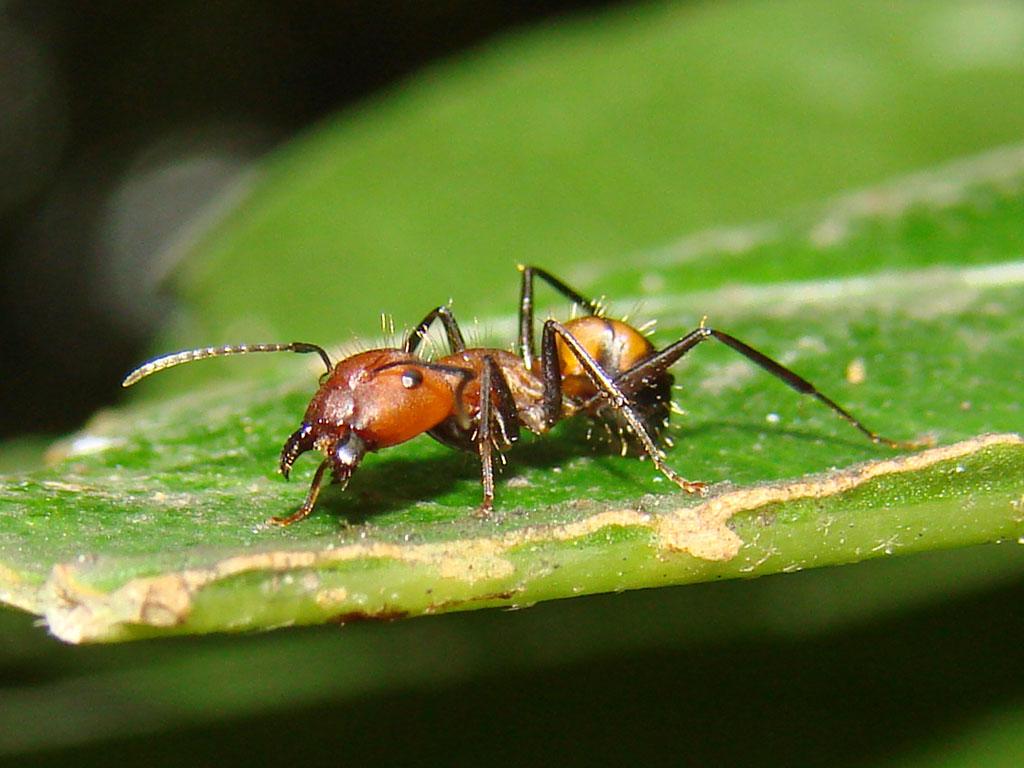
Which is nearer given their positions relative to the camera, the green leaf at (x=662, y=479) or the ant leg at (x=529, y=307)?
the green leaf at (x=662, y=479)

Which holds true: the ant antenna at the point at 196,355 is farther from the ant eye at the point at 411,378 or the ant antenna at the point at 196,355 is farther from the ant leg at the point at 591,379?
the ant leg at the point at 591,379

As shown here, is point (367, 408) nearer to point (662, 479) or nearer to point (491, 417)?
point (491, 417)

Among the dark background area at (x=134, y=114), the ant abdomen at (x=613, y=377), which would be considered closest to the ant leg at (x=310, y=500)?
the ant abdomen at (x=613, y=377)

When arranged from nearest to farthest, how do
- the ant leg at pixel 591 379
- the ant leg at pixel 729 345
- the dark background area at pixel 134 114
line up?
1. the ant leg at pixel 591 379
2. the ant leg at pixel 729 345
3. the dark background area at pixel 134 114

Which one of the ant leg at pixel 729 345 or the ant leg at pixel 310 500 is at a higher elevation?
the ant leg at pixel 729 345

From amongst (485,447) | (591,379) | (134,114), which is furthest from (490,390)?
(134,114)

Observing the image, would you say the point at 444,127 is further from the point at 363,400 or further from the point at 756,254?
the point at 363,400

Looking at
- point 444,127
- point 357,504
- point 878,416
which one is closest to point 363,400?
point 357,504
